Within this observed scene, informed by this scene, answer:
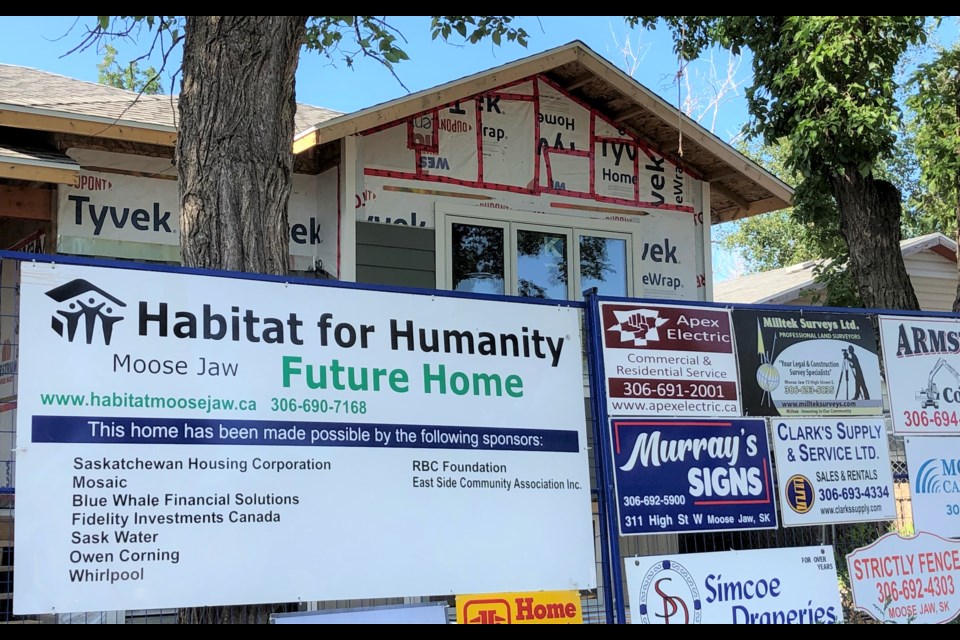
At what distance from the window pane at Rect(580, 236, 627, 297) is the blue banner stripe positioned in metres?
6.08

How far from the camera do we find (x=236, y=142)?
652 centimetres

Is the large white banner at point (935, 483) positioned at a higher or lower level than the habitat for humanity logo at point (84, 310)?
lower

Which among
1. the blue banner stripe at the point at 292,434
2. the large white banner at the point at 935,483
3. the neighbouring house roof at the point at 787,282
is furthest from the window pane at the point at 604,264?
the neighbouring house roof at the point at 787,282

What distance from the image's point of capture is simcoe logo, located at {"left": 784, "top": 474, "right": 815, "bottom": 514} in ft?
22.8

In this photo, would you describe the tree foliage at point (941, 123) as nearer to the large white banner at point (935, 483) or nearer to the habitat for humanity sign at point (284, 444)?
the large white banner at point (935, 483)

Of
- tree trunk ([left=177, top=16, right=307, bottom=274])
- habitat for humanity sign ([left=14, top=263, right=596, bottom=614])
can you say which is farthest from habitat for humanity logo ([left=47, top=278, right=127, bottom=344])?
tree trunk ([left=177, top=16, right=307, bottom=274])

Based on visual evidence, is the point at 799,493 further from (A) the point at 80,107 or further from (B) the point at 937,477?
(A) the point at 80,107

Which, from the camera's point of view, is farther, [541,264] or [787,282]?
[787,282]

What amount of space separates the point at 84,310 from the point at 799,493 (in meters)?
4.72

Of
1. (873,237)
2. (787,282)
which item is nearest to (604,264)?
(873,237)

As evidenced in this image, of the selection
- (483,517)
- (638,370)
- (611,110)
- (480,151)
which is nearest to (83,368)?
(483,517)

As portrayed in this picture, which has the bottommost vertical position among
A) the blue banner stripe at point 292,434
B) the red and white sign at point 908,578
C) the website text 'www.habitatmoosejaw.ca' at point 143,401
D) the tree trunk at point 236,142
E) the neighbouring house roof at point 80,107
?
the red and white sign at point 908,578

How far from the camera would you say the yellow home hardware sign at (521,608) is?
19.6 feet

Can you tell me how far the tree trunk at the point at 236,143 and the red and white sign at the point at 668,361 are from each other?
223 cm
